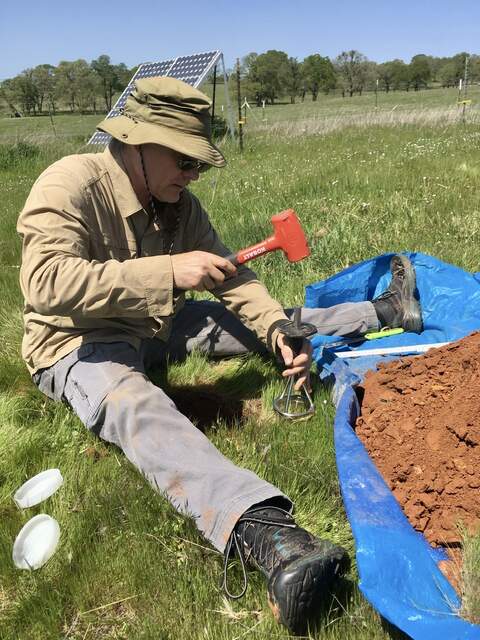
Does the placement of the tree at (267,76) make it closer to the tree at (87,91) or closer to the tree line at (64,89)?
the tree line at (64,89)

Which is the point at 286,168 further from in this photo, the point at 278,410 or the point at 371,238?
the point at 278,410

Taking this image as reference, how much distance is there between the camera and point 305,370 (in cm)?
253

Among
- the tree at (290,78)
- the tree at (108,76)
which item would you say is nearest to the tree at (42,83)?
the tree at (108,76)

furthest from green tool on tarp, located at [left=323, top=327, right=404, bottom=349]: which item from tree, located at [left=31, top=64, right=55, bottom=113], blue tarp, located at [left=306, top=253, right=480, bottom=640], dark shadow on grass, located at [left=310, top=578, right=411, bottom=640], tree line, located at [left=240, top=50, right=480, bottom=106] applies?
tree line, located at [left=240, top=50, right=480, bottom=106]

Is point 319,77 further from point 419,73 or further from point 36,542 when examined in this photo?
point 36,542

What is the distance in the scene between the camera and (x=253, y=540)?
66.4 inches

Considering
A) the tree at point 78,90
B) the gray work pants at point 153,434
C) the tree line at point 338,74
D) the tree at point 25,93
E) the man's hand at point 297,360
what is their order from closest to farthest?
the gray work pants at point 153,434 < the man's hand at point 297,360 < the tree at point 25,93 < the tree at point 78,90 < the tree line at point 338,74

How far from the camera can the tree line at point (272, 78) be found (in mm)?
73562

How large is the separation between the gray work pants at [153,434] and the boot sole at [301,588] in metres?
0.27

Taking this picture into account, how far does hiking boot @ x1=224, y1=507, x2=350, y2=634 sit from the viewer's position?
149 centimetres

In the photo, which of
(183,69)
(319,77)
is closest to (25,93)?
(319,77)

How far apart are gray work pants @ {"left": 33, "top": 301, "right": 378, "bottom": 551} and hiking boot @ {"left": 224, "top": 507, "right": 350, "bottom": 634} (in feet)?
0.20

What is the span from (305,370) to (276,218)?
0.72 meters

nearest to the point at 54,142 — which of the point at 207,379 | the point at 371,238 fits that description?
the point at 371,238
